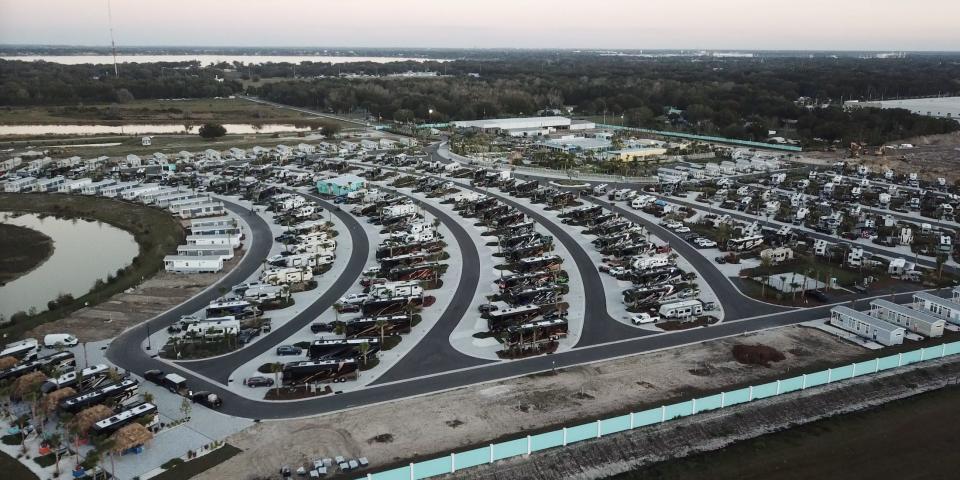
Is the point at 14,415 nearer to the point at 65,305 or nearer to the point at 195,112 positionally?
the point at 65,305

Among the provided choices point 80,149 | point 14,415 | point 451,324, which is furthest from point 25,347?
point 80,149

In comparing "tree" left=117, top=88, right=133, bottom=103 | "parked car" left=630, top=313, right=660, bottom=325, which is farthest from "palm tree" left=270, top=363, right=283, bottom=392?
"tree" left=117, top=88, right=133, bottom=103

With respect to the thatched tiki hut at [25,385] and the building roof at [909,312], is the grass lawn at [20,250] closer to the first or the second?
the thatched tiki hut at [25,385]

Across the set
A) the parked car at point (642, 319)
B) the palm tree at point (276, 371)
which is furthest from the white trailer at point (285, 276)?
the parked car at point (642, 319)

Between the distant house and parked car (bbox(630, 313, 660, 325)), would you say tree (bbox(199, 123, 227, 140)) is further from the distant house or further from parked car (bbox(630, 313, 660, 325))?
parked car (bbox(630, 313, 660, 325))

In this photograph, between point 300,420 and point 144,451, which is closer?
point 144,451
